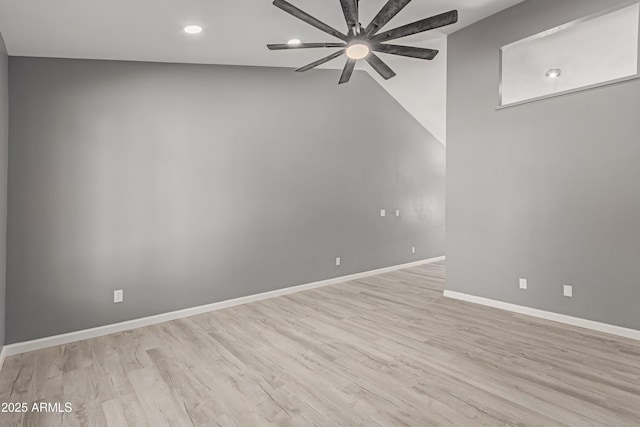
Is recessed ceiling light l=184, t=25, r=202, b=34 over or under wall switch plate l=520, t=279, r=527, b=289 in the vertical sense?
over

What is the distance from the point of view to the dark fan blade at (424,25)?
246 centimetres

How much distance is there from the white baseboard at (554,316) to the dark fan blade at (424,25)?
304cm

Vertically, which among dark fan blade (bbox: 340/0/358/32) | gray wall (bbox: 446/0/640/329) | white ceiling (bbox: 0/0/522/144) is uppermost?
white ceiling (bbox: 0/0/522/144)

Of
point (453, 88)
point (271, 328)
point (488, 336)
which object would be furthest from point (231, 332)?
point (453, 88)

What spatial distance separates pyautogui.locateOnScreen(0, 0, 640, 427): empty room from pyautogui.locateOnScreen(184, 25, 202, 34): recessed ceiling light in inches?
1.4

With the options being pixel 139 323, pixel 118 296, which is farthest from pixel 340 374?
pixel 118 296

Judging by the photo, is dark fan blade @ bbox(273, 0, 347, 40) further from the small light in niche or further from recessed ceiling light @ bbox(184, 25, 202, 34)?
the small light in niche

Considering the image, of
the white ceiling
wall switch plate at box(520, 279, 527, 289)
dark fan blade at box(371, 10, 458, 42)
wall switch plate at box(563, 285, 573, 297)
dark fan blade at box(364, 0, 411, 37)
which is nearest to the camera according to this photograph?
dark fan blade at box(364, 0, 411, 37)

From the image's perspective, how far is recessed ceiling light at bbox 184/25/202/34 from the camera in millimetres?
3096

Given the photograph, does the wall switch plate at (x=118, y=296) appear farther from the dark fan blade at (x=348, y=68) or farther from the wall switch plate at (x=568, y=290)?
the wall switch plate at (x=568, y=290)

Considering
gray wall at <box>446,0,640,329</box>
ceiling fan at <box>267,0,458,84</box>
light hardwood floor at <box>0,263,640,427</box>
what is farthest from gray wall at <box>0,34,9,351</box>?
gray wall at <box>446,0,640,329</box>

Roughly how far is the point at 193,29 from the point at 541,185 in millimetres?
3733

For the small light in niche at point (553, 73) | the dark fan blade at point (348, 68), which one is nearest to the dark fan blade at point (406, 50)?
the dark fan blade at point (348, 68)

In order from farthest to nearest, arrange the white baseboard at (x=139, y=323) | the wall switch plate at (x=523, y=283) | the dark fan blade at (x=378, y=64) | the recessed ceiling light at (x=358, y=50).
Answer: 1. the wall switch plate at (x=523, y=283)
2. the white baseboard at (x=139, y=323)
3. the dark fan blade at (x=378, y=64)
4. the recessed ceiling light at (x=358, y=50)
